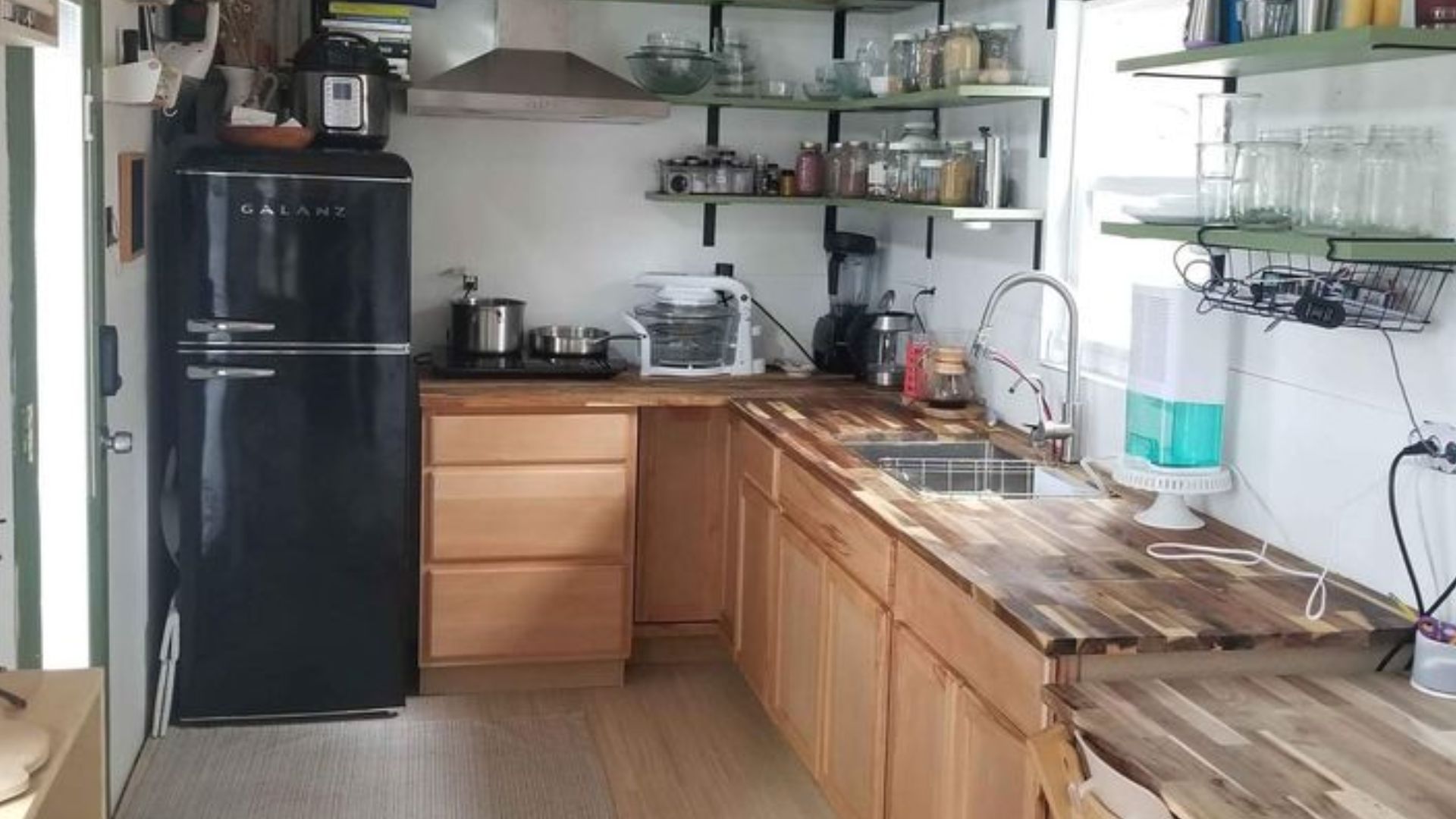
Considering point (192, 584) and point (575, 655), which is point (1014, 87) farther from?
point (192, 584)

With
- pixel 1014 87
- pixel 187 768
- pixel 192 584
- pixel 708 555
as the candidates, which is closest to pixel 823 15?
pixel 1014 87

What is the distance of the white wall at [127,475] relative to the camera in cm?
351

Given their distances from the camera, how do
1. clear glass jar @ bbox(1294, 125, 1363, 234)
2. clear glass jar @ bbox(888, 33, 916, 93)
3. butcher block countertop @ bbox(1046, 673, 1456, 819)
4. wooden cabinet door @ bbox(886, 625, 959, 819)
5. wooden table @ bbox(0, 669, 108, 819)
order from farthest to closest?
clear glass jar @ bbox(888, 33, 916, 93)
wooden cabinet door @ bbox(886, 625, 959, 819)
clear glass jar @ bbox(1294, 125, 1363, 234)
wooden table @ bbox(0, 669, 108, 819)
butcher block countertop @ bbox(1046, 673, 1456, 819)

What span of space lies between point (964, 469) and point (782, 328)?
1.57 metres

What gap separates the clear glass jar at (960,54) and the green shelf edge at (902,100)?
6cm

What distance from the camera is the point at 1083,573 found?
8.83 feet

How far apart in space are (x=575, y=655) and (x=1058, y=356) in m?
1.63

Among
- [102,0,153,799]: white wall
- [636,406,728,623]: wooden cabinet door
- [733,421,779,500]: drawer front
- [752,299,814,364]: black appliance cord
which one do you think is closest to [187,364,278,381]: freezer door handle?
[102,0,153,799]: white wall

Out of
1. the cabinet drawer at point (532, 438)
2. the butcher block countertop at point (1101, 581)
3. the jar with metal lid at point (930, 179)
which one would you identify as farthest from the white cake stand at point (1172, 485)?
the cabinet drawer at point (532, 438)

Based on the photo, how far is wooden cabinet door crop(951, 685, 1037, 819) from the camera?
2.47 meters

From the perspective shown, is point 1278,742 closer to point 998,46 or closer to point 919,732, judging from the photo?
point 919,732

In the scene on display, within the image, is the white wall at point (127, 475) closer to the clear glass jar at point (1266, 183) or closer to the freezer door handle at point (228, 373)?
the freezer door handle at point (228, 373)

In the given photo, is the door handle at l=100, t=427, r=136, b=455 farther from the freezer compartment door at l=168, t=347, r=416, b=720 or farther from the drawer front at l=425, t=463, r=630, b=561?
the drawer front at l=425, t=463, r=630, b=561

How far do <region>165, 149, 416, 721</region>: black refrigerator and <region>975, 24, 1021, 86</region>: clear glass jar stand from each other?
59.8 inches
